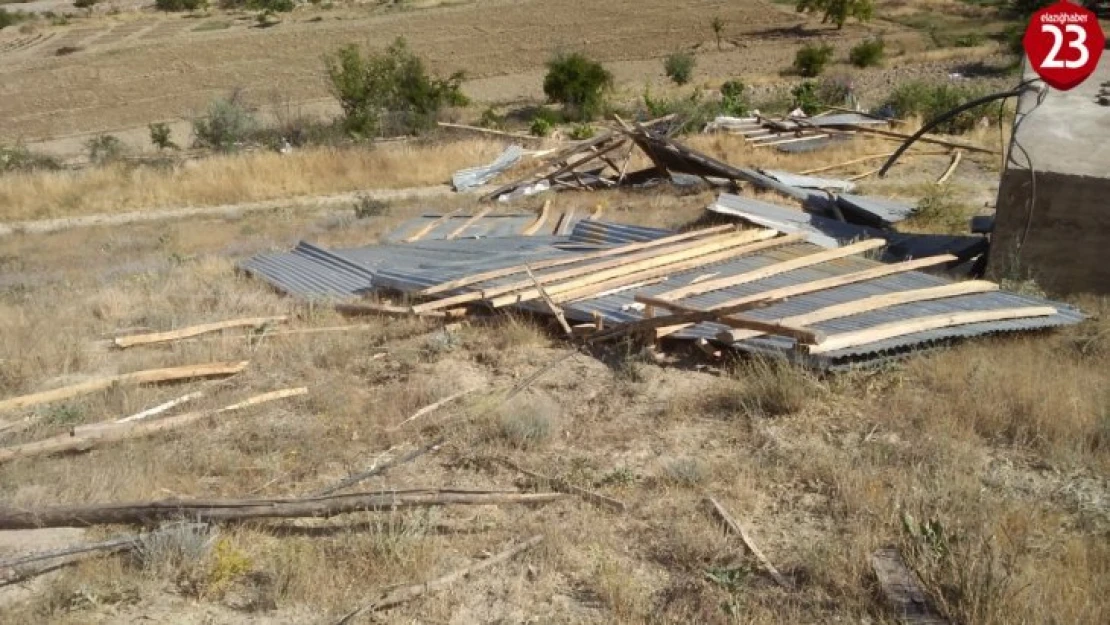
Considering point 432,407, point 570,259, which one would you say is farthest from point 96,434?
point 570,259

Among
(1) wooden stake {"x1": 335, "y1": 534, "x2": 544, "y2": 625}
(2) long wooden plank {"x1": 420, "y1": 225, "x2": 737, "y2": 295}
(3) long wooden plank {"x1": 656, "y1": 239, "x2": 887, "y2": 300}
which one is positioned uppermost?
(3) long wooden plank {"x1": 656, "y1": 239, "x2": 887, "y2": 300}

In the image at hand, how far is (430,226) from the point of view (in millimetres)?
13039

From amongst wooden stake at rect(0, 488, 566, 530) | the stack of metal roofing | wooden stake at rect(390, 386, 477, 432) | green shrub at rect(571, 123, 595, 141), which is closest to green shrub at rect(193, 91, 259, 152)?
green shrub at rect(571, 123, 595, 141)

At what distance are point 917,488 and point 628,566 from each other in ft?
5.26

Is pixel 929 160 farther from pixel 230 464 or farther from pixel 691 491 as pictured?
pixel 230 464

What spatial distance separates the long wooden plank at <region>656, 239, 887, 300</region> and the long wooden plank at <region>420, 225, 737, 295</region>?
1270 millimetres

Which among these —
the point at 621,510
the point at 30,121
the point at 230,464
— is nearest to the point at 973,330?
the point at 621,510

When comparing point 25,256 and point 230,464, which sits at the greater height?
point 230,464

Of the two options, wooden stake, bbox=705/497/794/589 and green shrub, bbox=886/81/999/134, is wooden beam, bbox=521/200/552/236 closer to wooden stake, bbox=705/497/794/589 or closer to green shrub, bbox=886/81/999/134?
wooden stake, bbox=705/497/794/589

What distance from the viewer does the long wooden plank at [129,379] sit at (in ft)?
22.0

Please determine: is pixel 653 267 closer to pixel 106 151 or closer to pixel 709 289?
pixel 709 289

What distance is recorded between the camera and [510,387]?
22.0 feet

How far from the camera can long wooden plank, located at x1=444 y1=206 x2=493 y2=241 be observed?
12.2 meters

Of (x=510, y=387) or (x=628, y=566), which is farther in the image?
(x=510, y=387)
